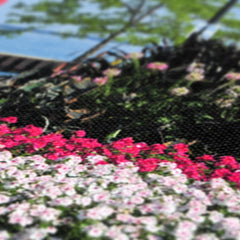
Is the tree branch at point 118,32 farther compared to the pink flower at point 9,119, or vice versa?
the tree branch at point 118,32

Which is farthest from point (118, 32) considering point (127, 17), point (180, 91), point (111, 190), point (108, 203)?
point (108, 203)

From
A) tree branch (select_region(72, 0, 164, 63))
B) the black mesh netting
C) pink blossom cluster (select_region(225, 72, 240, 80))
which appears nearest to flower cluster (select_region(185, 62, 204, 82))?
the black mesh netting

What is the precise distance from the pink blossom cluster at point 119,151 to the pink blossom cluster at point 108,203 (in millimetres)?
170

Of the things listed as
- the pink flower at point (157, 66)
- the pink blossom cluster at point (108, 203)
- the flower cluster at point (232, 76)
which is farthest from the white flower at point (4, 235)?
the flower cluster at point (232, 76)

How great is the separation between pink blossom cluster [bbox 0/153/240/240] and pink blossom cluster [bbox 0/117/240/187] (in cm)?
17

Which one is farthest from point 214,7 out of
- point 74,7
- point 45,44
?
point 45,44

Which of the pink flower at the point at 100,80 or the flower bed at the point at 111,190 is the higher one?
the pink flower at the point at 100,80

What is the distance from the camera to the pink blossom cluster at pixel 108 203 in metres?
2.24

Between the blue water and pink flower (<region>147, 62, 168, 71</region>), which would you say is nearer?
pink flower (<region>147, 62, 168, 71</region>)

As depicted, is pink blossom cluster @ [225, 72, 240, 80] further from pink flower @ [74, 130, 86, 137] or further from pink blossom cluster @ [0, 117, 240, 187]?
pink flower @ [74, 130, 86, 137]

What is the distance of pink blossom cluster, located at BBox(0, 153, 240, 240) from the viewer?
7.35ft

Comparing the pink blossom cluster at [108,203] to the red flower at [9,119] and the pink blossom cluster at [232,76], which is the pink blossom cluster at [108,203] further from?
the pink blossom cluster at [232,76]

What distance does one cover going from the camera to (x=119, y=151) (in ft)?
10.9

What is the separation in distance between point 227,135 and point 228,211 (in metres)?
1.40
